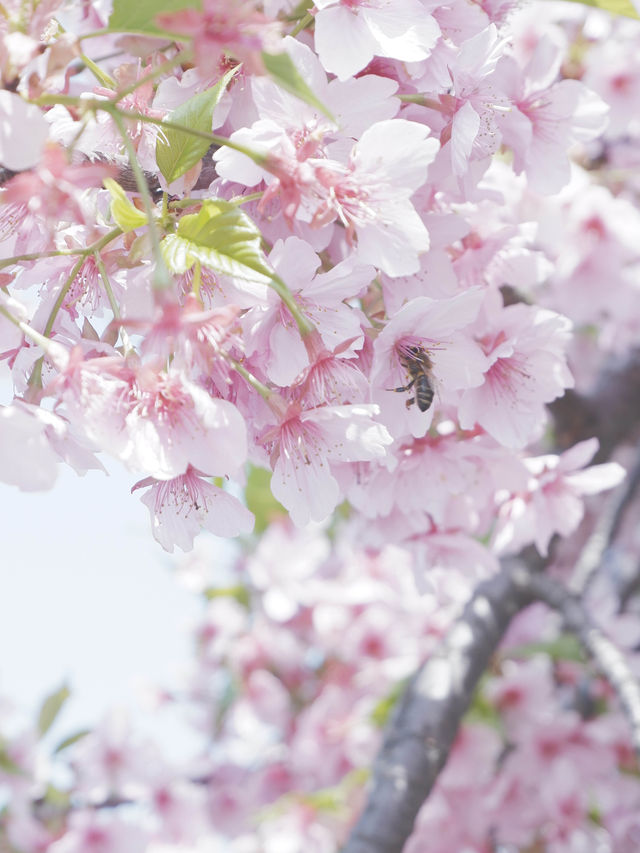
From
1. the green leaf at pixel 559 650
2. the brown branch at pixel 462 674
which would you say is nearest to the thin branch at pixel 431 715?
the brown branch at pixel 462 674

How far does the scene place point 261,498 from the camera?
12.0 ft

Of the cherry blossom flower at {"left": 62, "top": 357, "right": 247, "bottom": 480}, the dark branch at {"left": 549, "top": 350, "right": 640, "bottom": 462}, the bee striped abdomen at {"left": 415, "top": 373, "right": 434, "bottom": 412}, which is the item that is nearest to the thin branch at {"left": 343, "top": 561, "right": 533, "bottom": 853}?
the dark branch at {"left": 549, "top": 350, "right": 640, "bottom": 462}

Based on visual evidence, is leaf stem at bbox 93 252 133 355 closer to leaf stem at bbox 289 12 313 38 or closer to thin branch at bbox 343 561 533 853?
leaf stem at bbox 289 12 313 38

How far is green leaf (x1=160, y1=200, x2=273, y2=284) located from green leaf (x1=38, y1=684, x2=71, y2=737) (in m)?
2.24

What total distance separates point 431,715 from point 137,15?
155 centimetres

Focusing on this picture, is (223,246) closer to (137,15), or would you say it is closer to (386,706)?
(137,15)

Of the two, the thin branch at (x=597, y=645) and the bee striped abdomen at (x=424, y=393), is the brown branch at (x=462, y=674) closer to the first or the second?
the thin branch at (x=597, y=645)

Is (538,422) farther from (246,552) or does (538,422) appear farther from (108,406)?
(246,552)

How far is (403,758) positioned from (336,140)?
133 centimetres

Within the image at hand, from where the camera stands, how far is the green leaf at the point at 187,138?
35.0 inches

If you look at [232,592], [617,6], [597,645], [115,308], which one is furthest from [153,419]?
[232,592]

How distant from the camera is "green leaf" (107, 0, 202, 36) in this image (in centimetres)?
80

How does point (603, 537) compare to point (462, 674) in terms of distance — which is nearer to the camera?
point (462, 674)

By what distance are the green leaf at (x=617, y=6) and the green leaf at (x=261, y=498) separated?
7.93 ft
